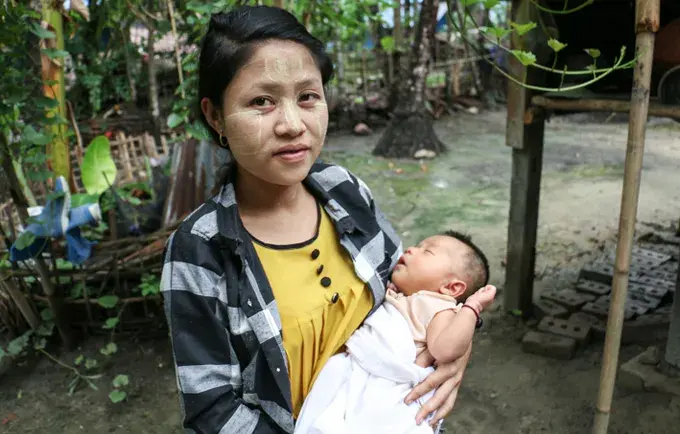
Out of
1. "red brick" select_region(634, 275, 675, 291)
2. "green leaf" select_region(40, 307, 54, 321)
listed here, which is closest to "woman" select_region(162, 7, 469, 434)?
"green leaf" select_region(40, 307, 54, 321)

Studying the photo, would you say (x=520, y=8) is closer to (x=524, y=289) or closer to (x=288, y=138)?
(x=524, y=289)

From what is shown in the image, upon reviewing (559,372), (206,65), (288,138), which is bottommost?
(559,372)

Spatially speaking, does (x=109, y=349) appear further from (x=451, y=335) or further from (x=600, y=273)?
(x=600, y=273)

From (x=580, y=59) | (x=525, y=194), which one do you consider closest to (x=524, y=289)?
(x=525, y=194)

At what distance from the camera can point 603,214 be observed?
635 centimetres

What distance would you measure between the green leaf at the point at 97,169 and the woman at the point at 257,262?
2.20 meters

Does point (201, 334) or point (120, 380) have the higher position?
point (201, 334)

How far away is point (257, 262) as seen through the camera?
4.39 feet

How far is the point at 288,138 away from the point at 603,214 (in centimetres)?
594

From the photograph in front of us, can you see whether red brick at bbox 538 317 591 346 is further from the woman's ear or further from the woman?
the woman's ear

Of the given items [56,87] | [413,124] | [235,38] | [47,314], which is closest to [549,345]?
[235,38]

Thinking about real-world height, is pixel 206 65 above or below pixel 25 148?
above

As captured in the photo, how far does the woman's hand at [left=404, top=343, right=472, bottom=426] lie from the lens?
4.60 feet

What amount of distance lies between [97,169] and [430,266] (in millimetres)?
2417
